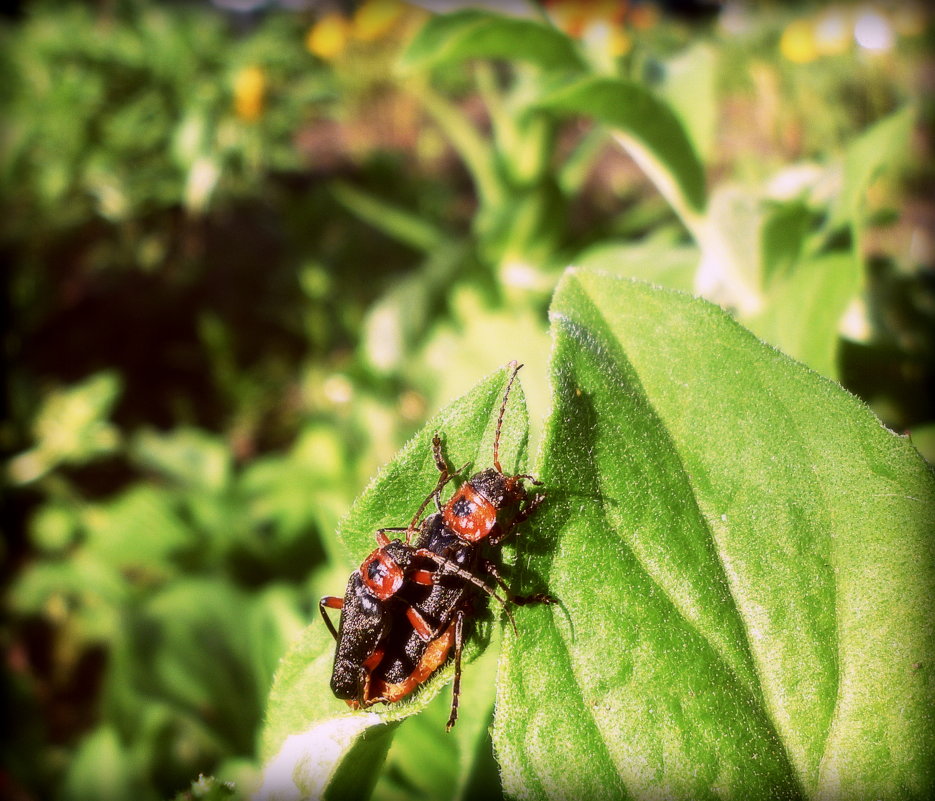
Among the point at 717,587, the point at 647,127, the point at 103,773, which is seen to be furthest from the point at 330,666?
the point at 103,773

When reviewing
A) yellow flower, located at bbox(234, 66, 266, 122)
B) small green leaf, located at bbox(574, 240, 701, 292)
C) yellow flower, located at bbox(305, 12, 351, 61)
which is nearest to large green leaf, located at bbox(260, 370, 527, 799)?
small green leaf, located at bbox(574, 240, 701, 292)

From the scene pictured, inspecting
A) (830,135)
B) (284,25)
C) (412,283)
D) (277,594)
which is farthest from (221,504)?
(830,135)

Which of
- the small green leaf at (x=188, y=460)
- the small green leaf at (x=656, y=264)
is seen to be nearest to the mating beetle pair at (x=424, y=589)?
the small green leaf at (x=656, y=264)

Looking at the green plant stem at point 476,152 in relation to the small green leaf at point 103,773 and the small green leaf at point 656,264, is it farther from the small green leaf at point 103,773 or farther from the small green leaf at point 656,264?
the small green leaf at point 103,773

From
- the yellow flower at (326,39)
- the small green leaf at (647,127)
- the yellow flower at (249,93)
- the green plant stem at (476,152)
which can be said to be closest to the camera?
the small green leaf at (647,127)

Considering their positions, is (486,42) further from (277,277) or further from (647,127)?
(277,277)

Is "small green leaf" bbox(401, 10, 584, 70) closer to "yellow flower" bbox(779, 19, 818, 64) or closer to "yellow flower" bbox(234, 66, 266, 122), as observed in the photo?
"yellow flower" bbox(234, 66, 266, 122)
